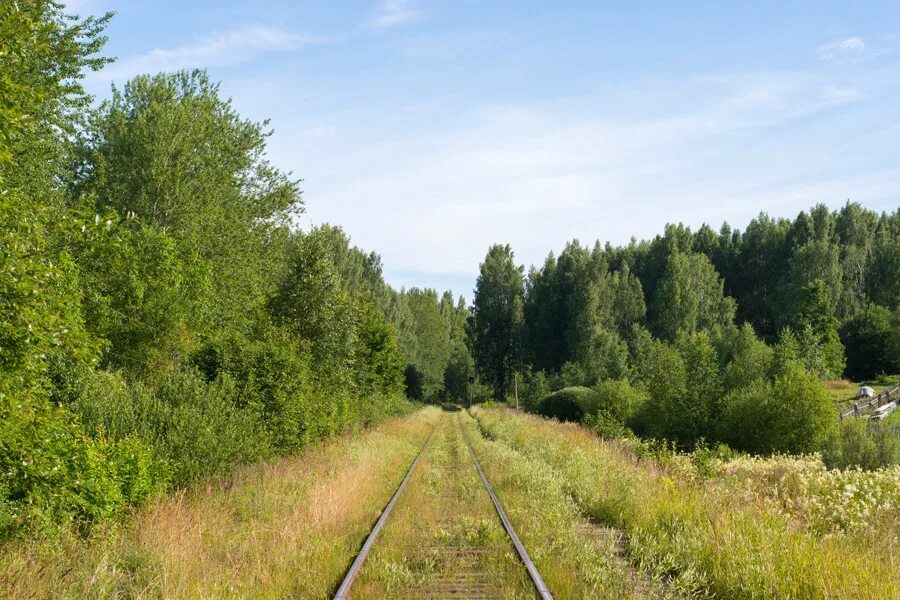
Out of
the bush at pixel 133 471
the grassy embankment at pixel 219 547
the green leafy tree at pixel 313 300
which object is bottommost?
the grassy embankment at pixel 219 547

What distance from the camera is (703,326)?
86375mm

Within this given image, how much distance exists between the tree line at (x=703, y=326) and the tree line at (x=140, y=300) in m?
15.3

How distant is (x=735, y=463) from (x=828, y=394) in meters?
13.2

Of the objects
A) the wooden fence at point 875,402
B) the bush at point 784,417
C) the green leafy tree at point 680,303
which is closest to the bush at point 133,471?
the bush at point 784,417

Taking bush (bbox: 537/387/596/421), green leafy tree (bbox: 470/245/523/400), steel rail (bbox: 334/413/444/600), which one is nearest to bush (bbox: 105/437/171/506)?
steel rail (bbox: 334/413/444/600)

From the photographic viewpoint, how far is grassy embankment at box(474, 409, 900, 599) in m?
6.42

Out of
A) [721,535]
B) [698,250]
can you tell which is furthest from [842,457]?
[698,250]

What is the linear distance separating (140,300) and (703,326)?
8067 cm

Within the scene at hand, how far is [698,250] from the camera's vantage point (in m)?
116

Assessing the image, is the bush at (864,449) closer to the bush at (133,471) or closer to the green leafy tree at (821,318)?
the bush at (133,471)

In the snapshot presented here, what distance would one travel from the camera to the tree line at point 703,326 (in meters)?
30.2

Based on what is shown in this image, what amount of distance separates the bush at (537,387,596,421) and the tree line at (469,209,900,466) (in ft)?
0.51

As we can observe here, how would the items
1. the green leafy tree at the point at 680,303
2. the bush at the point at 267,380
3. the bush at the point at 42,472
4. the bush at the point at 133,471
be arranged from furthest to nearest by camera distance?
the green leafy tree at the point at 680,303 < the bush at the point at 267,380 < the bush at the point at 133,471 < the bush at the point at 42,472

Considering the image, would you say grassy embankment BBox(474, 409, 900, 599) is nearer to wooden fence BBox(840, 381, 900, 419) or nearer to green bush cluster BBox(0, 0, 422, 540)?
green bush cluster BBox(0, 0, 422, 540)
